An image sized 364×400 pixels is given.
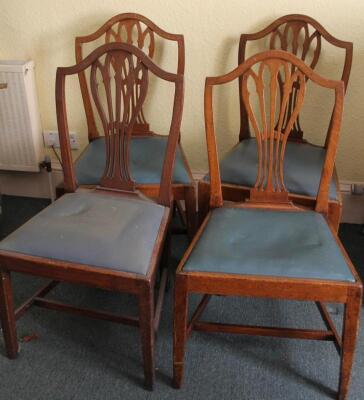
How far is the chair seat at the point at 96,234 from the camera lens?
1255 mm

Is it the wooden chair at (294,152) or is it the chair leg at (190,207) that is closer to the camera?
the wooden chair at (294,152)

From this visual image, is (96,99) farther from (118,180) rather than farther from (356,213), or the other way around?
(356,213)

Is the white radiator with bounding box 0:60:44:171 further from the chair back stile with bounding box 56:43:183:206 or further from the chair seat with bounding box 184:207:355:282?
the chair seat with bounding box 184:207:355:282

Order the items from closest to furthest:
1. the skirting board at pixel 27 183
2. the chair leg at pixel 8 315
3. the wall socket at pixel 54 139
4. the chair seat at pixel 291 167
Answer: the chair leg at pixel 8 315 → the chair seat at pixel 291 167 → the wall socket at pixel 54 139 → the skirting board at pixel 27 183

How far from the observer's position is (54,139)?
227 centimetres

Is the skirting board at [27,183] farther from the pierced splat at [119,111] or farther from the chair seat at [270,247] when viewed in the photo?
the chair seat at [270,247]

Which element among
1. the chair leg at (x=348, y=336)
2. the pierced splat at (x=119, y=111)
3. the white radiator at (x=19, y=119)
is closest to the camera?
the chair leg at (x=348, y=336)

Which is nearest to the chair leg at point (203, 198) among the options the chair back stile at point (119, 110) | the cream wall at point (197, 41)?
the chair back stile at point (119, 110)

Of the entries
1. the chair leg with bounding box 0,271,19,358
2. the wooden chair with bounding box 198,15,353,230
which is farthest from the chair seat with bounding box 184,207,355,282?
the chair leg with bounding box 0,271,19,358

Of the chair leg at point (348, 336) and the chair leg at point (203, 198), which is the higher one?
the chair leg at point (203, 198)

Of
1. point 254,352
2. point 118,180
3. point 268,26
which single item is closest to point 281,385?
point 254,352

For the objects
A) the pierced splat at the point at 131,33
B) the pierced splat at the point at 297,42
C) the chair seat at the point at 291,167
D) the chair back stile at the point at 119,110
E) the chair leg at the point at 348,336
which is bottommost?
the chair leg at the point at 348,336

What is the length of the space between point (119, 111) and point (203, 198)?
412mm

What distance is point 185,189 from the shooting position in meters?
1.66
